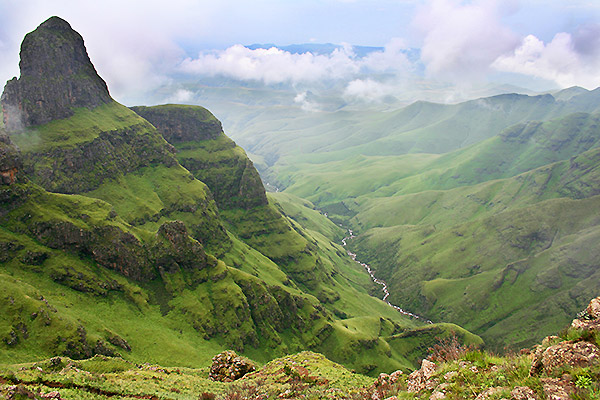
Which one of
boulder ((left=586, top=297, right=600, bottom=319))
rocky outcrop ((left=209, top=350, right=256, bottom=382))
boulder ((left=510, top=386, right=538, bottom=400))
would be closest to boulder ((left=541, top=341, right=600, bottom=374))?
boulder ((left=510, top=386, right=538, bottom=400))

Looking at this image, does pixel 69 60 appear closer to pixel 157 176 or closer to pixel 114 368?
pixel 157 176

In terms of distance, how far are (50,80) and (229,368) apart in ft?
635

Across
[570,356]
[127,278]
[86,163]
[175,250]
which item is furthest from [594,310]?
[86,163]

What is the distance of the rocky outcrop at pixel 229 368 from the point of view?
56.0 m

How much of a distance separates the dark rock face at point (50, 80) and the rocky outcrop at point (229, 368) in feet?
548

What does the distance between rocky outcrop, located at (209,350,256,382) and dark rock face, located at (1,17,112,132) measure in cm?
16704

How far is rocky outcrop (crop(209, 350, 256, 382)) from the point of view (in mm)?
55972

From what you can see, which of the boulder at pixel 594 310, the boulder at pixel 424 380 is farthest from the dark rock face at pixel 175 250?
the boulder at pixel 594 310

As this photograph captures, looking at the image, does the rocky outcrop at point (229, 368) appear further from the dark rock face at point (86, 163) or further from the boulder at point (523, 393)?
the dark rock face at point (86, 163)

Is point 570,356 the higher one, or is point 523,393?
point 570,356

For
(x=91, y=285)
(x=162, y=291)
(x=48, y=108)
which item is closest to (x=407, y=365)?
(x=162, y=291)

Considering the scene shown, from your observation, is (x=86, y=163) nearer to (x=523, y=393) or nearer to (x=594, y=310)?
(x=523, y=393)

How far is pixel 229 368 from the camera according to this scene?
57.1m

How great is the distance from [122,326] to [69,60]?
169575mm
